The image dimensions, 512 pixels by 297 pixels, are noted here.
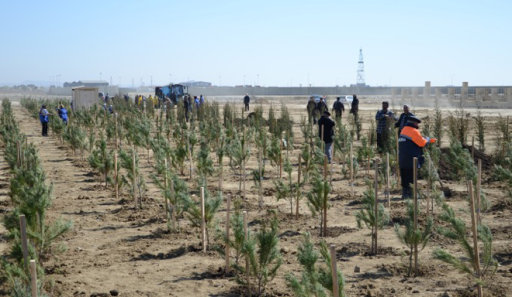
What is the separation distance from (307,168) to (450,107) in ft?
114

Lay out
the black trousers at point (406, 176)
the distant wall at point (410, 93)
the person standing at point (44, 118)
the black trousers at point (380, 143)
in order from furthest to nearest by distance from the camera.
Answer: the distant wall at point (410, 93)
the person standing at point (44, 118)
the black trousers at point (380, 143)
the black trousers at point (406, 176)

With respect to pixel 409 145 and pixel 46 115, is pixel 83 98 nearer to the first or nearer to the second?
A: pixel 46 115

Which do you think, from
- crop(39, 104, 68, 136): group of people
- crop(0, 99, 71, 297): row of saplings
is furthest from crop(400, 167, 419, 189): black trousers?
crop(39, 104, 68, 136): group of people

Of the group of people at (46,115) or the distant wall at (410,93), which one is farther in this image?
the distant wall at (410,93)

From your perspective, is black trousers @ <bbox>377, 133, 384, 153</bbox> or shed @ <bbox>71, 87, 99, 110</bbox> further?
shed @ <bbox>71, 87, 99, 110</bbox>

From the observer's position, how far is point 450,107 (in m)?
43.0

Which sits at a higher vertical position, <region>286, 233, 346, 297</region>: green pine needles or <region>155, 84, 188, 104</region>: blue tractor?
<region>155, 84, 188, 104</region>: blue tractor

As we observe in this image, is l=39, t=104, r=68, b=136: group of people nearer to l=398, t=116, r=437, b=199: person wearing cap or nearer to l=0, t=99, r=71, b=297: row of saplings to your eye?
l=0, t=99, r=71, b=297: row of saplings

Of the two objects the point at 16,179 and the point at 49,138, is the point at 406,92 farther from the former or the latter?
the point at 16,179

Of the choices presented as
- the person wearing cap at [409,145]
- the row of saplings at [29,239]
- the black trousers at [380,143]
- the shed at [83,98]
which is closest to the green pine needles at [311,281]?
the row of saplings at [29,239]

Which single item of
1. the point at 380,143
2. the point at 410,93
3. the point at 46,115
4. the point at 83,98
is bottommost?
the point at 380,143

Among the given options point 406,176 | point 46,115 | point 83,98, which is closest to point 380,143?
point 406,176

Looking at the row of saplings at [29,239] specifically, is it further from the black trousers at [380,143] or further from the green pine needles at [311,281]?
the black trousers at [380,143]

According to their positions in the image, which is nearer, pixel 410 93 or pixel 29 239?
pixel 29 239
